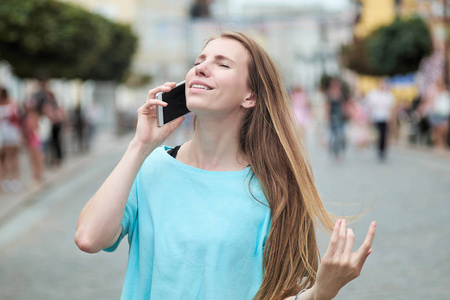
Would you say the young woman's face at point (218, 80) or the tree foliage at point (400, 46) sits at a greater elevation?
the young woman's face at point (218, 80)

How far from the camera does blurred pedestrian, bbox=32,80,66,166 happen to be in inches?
534

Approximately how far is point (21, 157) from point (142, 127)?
18.7 meters

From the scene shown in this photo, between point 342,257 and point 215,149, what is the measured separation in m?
0.66

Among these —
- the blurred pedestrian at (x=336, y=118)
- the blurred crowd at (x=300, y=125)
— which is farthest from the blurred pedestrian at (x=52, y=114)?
the blurred pedestrian at (x=336, y=118)

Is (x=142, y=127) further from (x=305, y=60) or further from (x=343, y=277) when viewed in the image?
(x=305, y=60)

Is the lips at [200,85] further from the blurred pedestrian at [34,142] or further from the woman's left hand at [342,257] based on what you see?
the blurred pedestrian at [34,142]

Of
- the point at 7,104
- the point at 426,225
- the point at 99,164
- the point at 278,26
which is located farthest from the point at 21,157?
the point at 278,26

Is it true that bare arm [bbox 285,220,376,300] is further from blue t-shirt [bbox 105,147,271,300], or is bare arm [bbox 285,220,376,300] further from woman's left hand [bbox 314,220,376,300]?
blue t-shirt [bbox 105,147,271,300]

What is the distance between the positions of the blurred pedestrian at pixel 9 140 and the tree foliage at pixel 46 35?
14.3 feet

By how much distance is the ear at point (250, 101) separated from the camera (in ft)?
7.56

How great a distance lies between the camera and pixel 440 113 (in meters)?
16.3

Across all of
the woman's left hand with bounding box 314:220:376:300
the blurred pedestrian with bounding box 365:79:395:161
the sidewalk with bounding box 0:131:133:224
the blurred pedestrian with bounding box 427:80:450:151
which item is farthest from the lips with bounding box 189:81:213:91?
the blurred pedestrian with bounding box 427:80:450:151

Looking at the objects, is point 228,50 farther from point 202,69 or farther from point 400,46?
point 400,46

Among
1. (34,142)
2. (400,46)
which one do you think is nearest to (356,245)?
(34,142)
